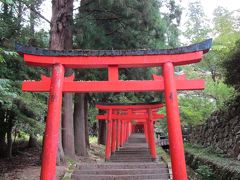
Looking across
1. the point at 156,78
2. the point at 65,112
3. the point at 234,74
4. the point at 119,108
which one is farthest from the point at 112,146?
the point at 156,78

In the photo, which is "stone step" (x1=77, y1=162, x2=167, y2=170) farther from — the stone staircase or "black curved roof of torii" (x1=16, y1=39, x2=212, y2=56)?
"black curved roof of torii" (x1=16, y1=39, x2=212, y2=56)

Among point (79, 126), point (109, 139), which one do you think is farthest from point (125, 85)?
point (79, 126)

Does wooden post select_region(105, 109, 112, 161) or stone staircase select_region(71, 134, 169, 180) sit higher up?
wooden post select_region(105, 109, 112, 161)

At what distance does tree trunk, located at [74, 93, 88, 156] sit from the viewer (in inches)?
637

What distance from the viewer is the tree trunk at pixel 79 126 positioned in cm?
1617

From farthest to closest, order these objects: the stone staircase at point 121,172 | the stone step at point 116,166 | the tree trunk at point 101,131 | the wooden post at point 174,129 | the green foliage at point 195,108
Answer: the tree trunk at point 101,131 < the green foliage at point 195,108 < the stone step at point 116,166 < the stone staircase at point 121,172 < the wooden post at point 174,129

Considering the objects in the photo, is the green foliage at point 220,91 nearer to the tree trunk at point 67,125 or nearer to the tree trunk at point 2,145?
the tree trunk at point 67,125

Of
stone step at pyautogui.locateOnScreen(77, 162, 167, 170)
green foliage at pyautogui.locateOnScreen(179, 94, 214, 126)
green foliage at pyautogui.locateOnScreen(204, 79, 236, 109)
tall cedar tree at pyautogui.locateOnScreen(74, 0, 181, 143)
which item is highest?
tall cedar tree at pyautogui.locateOnScreen(74, 0, 181, 143)

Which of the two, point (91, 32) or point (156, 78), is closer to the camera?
point (156, 78)

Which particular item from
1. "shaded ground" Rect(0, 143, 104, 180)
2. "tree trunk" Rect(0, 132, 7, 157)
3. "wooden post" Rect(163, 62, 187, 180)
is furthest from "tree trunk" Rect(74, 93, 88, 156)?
"wooden post" Rect(163, 62, 187, 180)

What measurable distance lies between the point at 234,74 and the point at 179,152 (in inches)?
301

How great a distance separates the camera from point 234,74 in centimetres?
1324

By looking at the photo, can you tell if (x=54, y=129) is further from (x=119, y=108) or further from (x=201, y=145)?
(x=201, y=145)

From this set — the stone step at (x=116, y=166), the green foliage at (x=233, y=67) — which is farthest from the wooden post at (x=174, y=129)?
the green foliage at (x=233, y=67)
